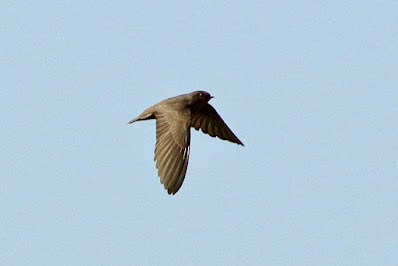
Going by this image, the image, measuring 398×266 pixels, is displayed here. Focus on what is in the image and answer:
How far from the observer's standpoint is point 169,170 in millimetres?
14875

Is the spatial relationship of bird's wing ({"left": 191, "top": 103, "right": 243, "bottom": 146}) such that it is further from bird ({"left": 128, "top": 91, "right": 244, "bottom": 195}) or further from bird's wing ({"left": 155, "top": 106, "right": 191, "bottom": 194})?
bird's wing ({"left": 155, "top": 106, "right": 191, "bottom": 194})

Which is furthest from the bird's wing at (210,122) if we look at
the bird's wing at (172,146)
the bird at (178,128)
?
Result: the bird's wing at (172,146)

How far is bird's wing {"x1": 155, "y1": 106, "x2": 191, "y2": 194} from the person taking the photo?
1480 cm

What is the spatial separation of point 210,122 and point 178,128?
1.59 m

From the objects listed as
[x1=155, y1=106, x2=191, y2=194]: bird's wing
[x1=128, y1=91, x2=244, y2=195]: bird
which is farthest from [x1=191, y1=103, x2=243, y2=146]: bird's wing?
[x1=155, y1=106, x2=191, y2=194]: bird's wing

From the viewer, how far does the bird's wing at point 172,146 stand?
48.5ft

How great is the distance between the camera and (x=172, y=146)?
1516 centimetres

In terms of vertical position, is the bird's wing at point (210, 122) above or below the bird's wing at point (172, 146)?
above

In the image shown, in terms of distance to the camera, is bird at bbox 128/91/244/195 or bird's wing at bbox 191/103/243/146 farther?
bird's wing at bbox 191/103/243/146

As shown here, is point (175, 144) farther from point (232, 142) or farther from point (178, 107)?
point (232, 142)

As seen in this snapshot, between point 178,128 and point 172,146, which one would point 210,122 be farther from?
point 172,146

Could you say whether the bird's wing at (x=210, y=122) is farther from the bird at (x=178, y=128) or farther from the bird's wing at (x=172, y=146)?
the bird's wing at (x=172, y=146)

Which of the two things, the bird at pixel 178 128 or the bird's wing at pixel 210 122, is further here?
the bird's wing at pixel 210 122

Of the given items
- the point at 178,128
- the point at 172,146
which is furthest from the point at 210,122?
the point at 172,146
